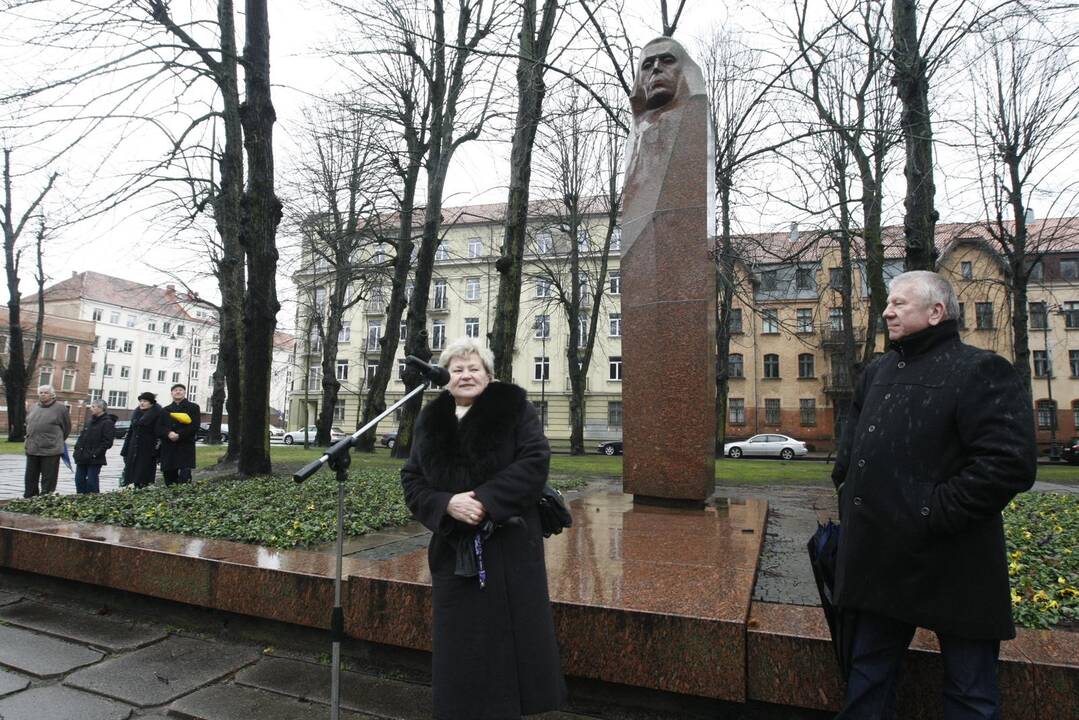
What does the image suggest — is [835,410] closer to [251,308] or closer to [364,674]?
[251,308]

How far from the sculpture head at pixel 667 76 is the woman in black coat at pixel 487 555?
213 inches

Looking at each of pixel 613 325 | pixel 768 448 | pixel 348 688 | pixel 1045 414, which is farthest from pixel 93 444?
pixel 1045 414

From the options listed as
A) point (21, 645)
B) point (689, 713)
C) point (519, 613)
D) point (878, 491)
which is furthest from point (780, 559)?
point (21, 645)

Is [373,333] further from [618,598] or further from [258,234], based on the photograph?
[618,598]

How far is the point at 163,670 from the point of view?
351 centimetres

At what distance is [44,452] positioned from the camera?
920 centimetres

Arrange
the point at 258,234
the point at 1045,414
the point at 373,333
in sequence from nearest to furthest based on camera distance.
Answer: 1. the point at 258,234
2. the point at 1045,414
3. the point at 373,333

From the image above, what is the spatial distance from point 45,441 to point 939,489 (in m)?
11.1

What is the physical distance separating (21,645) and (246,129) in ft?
25.6

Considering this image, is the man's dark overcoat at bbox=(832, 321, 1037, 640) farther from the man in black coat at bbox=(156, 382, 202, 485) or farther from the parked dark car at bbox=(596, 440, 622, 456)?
the parked dark car at bbox=(596, 440, 622, 456)

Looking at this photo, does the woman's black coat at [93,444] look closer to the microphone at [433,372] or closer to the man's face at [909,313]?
the microphone at [433,372]

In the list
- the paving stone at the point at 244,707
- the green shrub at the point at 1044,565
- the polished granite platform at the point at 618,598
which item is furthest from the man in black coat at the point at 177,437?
the green shrub at the point at 1044,565

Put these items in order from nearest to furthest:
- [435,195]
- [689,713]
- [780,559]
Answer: [689,713], [780,559], [435,195]

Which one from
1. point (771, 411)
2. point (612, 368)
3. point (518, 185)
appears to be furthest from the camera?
point (612, 368)
